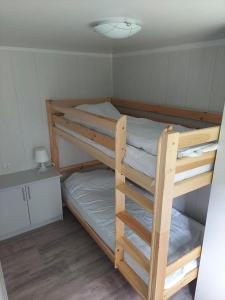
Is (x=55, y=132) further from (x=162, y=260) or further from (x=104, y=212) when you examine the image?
(x=162, y=260)

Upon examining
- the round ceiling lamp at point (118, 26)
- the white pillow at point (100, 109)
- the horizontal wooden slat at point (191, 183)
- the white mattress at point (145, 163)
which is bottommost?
the horizontal wooden slat at point (191, 183)

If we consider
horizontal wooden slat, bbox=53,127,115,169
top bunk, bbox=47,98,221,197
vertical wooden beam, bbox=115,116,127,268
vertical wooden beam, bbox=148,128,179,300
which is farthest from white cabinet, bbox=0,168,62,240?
vertical wooden beam, bbox=148,128,179,300

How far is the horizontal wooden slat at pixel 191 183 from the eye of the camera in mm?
1340

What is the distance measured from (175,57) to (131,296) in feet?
7.84

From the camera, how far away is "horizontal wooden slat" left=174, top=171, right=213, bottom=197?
1.34 meters

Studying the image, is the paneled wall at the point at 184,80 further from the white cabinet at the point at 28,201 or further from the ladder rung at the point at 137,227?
the white cabinet at the point at 28,201

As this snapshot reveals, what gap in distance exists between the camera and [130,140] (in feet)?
5.02

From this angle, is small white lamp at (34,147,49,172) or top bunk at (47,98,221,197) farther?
small white lamp at (34,147,49,172)

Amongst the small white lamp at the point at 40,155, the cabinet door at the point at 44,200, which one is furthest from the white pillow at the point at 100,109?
the cabinet door at the point at 44,200

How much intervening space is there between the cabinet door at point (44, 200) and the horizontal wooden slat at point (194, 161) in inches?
74.6

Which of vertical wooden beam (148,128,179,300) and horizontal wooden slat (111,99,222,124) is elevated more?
horizontal wooden slat (111,99,222,124)

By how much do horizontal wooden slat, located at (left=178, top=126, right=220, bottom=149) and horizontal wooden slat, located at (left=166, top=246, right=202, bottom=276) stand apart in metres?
0.90

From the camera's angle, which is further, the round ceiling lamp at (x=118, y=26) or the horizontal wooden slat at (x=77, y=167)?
the horizontal wooden slat at (x=77, y=167)

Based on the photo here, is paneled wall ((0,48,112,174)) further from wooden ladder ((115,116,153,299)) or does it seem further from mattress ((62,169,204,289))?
wooden ladder ((115,116,153,299))
